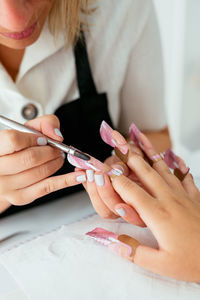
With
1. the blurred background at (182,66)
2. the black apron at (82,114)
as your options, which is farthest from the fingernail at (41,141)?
the blurred background at (182,66)

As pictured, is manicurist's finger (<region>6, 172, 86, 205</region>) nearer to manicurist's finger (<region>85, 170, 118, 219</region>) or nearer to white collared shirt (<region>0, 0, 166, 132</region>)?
manicurist's finger (<region>85, 170, 118, 219</region>)

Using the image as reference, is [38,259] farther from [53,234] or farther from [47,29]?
[47,29]

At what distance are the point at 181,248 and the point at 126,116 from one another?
525 mm

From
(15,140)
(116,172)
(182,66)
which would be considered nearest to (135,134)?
(116,172)

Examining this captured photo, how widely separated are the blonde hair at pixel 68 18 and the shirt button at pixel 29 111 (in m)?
0.17

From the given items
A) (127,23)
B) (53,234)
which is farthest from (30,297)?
(127,23)

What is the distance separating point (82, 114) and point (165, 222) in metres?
0.38

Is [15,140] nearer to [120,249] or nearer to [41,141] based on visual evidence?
[41,141]

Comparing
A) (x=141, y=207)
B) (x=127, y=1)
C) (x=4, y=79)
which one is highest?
(x=127, y=1)

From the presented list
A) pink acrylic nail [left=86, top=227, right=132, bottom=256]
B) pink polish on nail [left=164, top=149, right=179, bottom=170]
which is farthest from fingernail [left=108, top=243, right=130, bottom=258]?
pink polish on nail [left=164, top=149, right=179, bottom=170]

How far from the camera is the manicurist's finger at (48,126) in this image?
1.82 feet

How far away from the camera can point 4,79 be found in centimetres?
67

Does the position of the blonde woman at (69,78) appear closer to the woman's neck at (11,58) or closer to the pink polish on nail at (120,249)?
the woman's neck at (11,58)

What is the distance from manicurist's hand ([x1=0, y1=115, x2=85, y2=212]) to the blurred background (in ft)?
3.09
